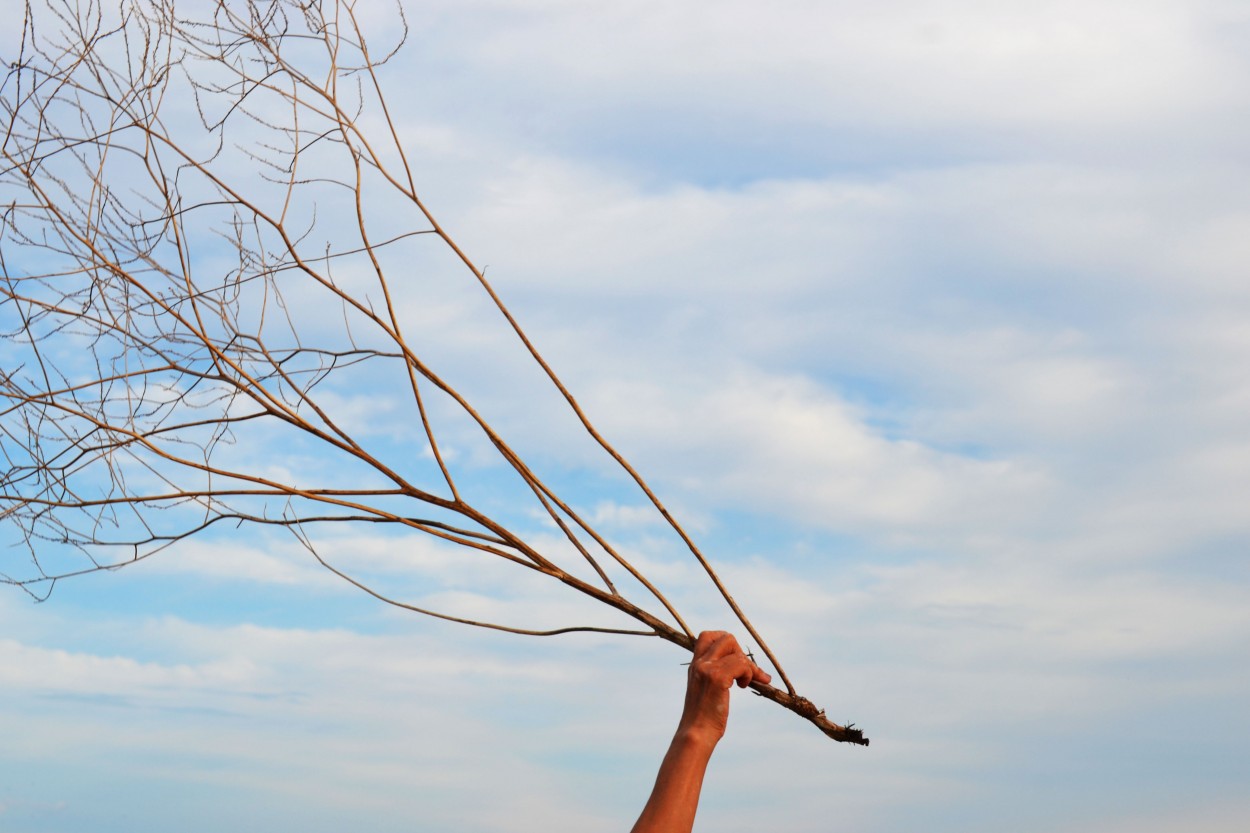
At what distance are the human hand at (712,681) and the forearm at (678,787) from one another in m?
0.02

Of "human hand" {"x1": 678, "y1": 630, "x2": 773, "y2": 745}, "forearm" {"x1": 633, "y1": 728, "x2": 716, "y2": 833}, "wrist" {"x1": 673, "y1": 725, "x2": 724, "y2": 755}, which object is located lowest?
"forearm" {"x1": 633, "y1": 728, "x2": 716, "y2": 833}

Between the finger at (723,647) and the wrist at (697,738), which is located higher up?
the finger at (723,647)

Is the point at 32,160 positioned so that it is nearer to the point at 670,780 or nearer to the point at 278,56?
the point at 278,56

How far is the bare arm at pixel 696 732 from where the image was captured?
7.69 ft

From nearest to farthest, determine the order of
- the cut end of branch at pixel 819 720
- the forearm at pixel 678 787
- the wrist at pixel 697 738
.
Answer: the forearm at pixel 678 787
the wrist at pixel 697 738
the cut end of branch at pixel 819 720

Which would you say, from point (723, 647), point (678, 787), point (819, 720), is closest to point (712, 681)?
point (723, 647)

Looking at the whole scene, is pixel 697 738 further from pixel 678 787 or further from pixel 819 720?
pixel 819 720

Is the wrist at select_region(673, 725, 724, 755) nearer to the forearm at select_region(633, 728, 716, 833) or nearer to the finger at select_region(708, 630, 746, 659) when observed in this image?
the forearm at select_region(633, 728, 716, 833)

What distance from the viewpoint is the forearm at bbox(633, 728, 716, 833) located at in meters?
2.33

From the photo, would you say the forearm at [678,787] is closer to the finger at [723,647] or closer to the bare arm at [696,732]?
the bare arm at [696,732]

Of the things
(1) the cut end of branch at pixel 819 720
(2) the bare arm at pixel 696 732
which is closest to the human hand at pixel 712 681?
(2) the bare arm at pixel 696 732

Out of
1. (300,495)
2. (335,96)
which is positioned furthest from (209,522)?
(335,96)

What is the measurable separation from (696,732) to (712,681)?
157mm

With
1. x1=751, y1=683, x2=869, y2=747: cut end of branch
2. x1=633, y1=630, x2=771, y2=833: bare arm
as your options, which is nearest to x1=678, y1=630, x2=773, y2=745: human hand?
x1=633, y1=630, x2=771, y2=833: bare arm
